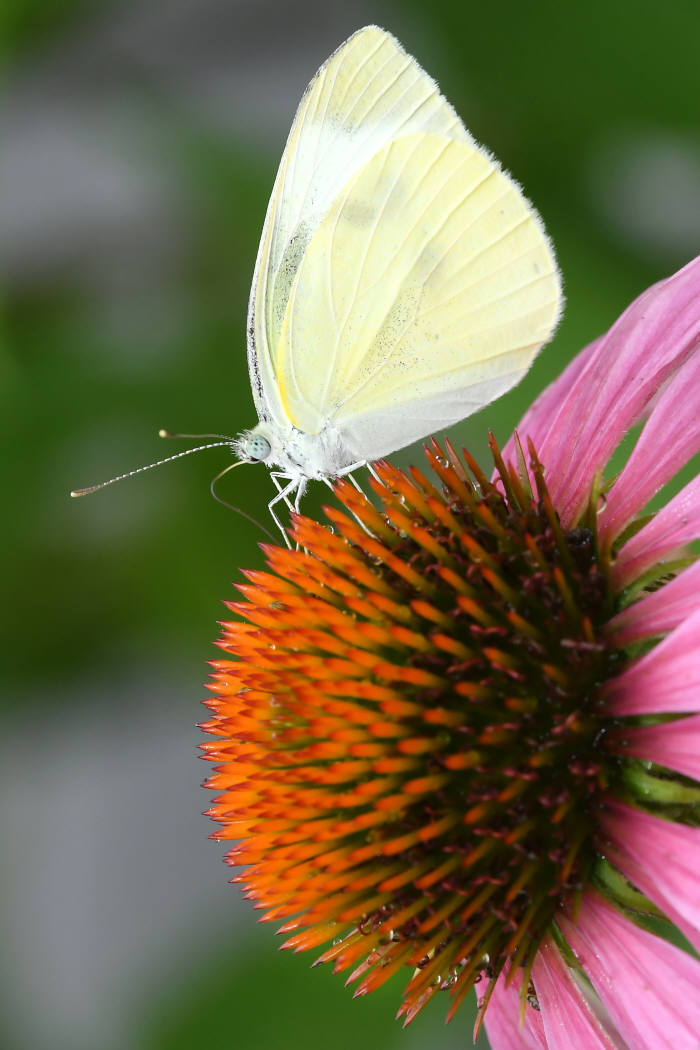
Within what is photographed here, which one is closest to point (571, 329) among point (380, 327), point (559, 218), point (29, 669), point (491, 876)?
point (559, 218)

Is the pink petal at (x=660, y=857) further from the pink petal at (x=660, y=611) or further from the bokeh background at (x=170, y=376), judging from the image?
the bokeh background at (x=170, y=376)

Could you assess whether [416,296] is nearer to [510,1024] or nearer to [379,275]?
[379,275]

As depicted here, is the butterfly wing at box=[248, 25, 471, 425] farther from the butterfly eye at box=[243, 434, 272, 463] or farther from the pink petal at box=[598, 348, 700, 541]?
the pink petal at box=[598, 348, 700, 541]

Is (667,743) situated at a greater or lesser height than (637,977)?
greater

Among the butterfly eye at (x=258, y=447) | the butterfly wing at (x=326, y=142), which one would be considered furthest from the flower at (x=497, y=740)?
the butterfly wing at (x=326, y=142)

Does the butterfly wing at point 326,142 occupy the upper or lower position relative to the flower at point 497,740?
upper

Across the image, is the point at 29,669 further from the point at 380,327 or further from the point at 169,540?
the point at 380,327

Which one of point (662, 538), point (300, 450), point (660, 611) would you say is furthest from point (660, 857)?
point (300, 450)
